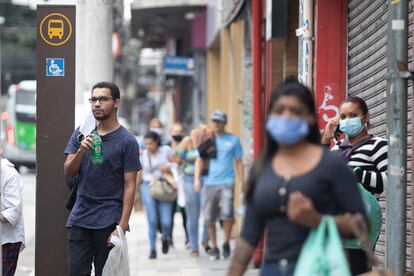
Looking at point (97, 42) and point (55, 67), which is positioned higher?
point (97, 42)

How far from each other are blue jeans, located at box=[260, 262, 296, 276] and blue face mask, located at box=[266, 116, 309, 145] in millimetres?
554

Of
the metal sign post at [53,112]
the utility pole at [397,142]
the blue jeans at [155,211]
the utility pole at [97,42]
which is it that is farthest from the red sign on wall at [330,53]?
the blue jeans at [155,211]

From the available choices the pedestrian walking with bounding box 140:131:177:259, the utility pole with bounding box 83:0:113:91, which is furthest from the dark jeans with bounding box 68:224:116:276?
the pedestrian walking with bounding box 140:131:177:259

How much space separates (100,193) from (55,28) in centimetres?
185

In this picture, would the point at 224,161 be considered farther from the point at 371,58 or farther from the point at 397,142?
the point at 397,142

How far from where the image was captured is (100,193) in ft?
25.7

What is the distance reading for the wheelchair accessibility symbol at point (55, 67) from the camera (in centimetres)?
902

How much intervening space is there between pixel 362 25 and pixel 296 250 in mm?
5330

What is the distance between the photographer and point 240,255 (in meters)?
5.03

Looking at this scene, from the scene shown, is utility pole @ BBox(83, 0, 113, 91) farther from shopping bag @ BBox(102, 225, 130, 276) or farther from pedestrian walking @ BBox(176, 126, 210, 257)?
shopping bag @ BBox(102, 225, 130, 276)

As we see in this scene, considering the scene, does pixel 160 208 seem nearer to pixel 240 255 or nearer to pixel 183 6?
pixel 240 255

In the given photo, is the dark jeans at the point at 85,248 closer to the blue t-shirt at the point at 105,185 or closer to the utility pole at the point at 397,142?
the blue t-shirt at the point at 105,185

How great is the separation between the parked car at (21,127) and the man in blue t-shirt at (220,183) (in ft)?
85.3

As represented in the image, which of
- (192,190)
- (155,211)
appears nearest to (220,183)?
(192,190)
